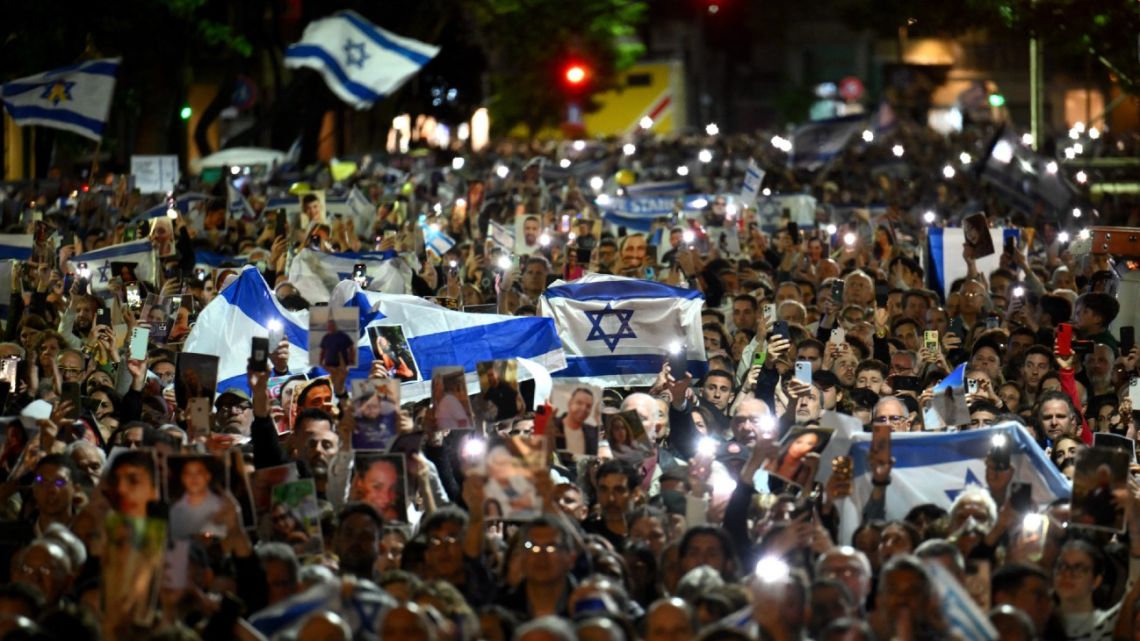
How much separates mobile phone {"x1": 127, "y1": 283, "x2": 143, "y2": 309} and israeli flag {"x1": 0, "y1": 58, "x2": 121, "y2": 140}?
7224 mm

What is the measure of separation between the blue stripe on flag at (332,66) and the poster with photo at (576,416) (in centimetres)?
1826

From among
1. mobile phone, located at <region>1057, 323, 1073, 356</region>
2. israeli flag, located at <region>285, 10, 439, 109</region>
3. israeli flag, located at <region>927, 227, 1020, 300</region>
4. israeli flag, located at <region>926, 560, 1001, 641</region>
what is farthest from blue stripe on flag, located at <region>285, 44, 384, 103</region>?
israeli flag, located at <region>926, 560, 1001, 641</region>

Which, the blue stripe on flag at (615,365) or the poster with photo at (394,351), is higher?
the poster with photo at (394,351)

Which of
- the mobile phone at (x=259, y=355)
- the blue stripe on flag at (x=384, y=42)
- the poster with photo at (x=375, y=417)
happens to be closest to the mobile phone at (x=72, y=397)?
the mobile phone at (x=259, y=355)

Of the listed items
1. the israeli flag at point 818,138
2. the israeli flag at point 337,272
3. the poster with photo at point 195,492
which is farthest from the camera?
the israeli flag at point 818,138

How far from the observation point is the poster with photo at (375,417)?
29.1 ft

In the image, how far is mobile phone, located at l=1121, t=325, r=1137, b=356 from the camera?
11.9 meters

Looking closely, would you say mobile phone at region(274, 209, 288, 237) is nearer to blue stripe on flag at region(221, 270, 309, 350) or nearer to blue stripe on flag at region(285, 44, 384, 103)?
blue stripe on flag at region(221, 270, 309, 350)

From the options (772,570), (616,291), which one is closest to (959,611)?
(772,570)

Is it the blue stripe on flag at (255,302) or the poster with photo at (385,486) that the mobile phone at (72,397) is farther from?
the blue stripe on flag at (255,302)

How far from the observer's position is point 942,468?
879 cm

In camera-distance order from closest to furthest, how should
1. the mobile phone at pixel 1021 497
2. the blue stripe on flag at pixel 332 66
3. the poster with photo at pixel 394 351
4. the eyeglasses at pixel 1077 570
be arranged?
1. the eyeglasses at pixel 1077 570
2. the mobile phone at pixel 1021 497
3. the poster with photo at pixel 394 351
4. the blue stripe on flag at pixel 332 66

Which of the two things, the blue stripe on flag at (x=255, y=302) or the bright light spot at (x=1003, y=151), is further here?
the bright light spot at (x=1003, y=151)

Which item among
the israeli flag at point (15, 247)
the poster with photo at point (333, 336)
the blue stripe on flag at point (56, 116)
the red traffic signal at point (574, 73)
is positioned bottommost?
the red traffic signal at point (574, 73)
